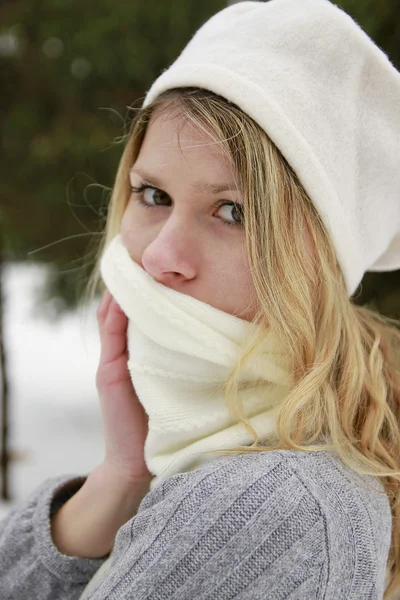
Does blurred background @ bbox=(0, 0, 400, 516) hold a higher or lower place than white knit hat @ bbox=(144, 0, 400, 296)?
lower

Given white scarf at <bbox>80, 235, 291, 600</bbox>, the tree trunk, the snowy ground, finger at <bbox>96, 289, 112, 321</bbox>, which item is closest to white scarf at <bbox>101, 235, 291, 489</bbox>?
white scarf at <bbox>80, 235, 291, 600</bbox>

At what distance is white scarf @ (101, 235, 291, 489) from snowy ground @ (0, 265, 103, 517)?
2.29 metres

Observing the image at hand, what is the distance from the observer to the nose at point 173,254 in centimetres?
115

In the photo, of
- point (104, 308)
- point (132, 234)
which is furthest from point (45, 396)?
point (132, 234)

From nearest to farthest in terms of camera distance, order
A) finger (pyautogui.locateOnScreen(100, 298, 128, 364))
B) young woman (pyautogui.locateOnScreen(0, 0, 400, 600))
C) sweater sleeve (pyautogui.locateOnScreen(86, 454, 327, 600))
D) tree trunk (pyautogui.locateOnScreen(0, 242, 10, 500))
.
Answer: sweater sleeve (pyautogui.locateOnScreen(86, 454, 327, 600)) < young woman (pyautogui.locateOnScreen(0, 0, 400, 600)) < finger (pyautogui.locateOnScreen(100, 298, 128, 364)) < tree trunk (pyautogui.locateOnScreen(0, 242, 10, 500))

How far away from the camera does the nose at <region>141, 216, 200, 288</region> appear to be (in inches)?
45.4

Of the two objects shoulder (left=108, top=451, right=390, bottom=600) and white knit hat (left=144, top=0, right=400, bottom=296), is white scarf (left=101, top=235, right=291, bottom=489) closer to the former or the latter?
shoulder (left=108, top=451, right=390, bottom=600)

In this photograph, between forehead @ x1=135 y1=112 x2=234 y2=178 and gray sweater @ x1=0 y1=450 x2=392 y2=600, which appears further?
forehead @ x1=135 y1=112 x2=234 y2=178

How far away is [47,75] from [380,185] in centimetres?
245

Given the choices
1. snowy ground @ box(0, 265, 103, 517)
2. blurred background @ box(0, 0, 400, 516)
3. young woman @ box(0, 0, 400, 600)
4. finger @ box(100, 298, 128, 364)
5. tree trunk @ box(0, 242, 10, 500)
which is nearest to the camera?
young woman @ box(0, 0, 400, 600)

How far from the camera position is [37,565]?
1293 millimetres

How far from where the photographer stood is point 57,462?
13.7 ft

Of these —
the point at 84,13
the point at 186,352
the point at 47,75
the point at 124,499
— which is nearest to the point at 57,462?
the point at 47,75

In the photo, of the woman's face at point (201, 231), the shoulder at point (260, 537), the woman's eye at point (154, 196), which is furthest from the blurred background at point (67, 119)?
the shoulder at point (260, 537)
